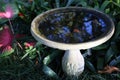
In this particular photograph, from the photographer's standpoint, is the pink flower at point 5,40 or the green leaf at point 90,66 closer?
the green leaf at point 90,66

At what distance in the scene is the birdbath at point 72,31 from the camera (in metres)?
2.08

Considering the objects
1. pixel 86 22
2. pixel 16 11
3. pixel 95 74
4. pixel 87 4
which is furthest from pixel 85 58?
pixel 16 11

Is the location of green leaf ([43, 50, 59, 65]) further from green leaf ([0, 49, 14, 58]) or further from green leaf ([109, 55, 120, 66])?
green leaf ([109, 55, 120, 66])

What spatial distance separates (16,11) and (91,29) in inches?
40.4

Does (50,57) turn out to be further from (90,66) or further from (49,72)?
(90,66)

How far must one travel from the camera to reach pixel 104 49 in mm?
2699

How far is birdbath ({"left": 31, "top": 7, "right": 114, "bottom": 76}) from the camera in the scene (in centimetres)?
208

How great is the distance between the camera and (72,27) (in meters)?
2.27

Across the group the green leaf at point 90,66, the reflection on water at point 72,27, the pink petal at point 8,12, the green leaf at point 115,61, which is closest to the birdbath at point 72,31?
the reflection on water at point 72,27

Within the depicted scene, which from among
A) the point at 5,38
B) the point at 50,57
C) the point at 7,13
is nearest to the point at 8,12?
the point at 7,13

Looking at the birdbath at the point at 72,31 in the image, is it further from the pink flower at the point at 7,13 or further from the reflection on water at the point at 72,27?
the pink flower at the point at 7,13

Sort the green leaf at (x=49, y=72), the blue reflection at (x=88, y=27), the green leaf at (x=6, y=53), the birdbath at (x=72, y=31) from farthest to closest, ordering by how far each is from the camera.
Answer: the green leaf at (x=6, y=53)
the green leaf at (x=49, y=72)
the blue reflection at (x=88, y=27)
the birdbath at (x=72, y=31)

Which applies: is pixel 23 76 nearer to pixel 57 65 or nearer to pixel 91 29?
pixel 57 65

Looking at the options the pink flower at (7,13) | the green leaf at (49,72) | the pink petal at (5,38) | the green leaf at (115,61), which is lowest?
the green leaf at (49,72)
